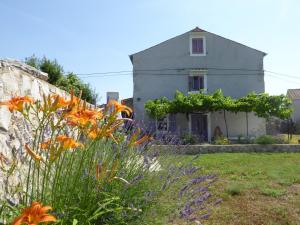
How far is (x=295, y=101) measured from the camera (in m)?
35.5

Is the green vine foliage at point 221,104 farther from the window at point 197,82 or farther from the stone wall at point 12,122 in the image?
the stone wall at point 12,122

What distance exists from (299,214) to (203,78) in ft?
62.2

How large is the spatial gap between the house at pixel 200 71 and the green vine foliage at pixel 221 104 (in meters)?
1.54

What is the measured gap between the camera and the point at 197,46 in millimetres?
23344

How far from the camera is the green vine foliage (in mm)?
20594

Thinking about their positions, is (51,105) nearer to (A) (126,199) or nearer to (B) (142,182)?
(A) (126,199)

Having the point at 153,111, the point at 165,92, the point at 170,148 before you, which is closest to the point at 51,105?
the point at 170,148

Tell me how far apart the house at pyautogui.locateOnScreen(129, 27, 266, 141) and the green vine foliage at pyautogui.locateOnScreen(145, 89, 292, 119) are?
154 centimetres

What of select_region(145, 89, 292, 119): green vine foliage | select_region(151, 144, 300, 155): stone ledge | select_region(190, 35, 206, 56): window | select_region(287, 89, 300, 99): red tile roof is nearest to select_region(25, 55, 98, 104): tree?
select_region(151, 144, 300, 155): stone ledge

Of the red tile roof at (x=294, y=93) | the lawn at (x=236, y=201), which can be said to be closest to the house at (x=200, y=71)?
the red tile roof at (x=294, y=93)

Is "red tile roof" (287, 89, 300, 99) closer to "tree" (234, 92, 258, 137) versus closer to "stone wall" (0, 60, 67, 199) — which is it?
"tree" (234, 92, 258, 137)

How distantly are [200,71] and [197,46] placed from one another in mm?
1584

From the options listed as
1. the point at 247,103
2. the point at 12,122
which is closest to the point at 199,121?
the point at 247,103

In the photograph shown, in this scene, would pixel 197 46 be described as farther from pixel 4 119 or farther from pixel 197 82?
pixel 4 119
